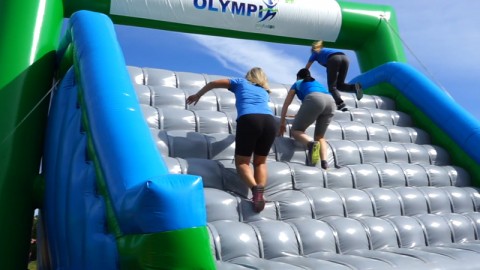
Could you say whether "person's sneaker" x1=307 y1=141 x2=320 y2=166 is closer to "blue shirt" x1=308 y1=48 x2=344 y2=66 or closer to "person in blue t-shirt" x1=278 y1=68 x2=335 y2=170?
"person in blue t-shirt" x1=278 y1=68 x2=335 y2=170

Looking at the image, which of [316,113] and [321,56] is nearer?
[316,113]

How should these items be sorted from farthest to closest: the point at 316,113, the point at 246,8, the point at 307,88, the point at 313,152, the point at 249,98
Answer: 1. the point at 246,8
2. the point at 307,88
3. the point at 316,113
4. the point at 313,152
5. the point at 249,98

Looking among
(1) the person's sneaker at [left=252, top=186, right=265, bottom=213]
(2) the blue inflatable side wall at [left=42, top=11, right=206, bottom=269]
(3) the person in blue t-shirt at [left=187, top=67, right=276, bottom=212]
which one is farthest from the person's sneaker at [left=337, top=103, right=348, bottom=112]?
(2) the blue inflatable side wall at [left=42, top=11, right=206, bottom=269]

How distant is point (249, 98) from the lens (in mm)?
2760

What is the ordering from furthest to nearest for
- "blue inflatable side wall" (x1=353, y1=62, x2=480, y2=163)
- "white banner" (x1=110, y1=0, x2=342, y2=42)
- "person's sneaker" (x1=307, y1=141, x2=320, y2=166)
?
"white banner" (x1=110, y1=0, x2=342, y2=42), "blue inflatable side wall" (x1=353, y1=62, x2=480, y2=163), "person's sneaker" (x1=307, y1=141, x2=320, y2=166)

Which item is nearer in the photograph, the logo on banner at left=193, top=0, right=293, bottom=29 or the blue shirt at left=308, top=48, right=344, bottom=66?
the blue shirt at left=308, top=48, right=344, bottom=66

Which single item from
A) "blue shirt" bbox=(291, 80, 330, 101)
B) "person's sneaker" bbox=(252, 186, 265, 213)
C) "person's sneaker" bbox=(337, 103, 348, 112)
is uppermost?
"blue shirt" bbox=(291, 80, 330, 101)

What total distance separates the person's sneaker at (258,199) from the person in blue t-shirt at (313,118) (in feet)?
2.22

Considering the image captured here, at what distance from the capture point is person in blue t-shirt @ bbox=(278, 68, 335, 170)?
10.4 ft

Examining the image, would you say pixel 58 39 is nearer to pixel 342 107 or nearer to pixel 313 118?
pixel 313 118

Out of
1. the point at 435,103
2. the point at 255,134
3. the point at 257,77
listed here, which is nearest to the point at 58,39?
the point at 257,77

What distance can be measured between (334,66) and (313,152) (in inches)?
53.9

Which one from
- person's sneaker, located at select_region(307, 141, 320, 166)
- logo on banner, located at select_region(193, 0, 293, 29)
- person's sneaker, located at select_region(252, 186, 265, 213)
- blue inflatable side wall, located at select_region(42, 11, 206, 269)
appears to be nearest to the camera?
blue inflatable side wall, located at select_region(42, 11, 206, 269)

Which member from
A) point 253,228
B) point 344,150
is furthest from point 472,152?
point 253,228
